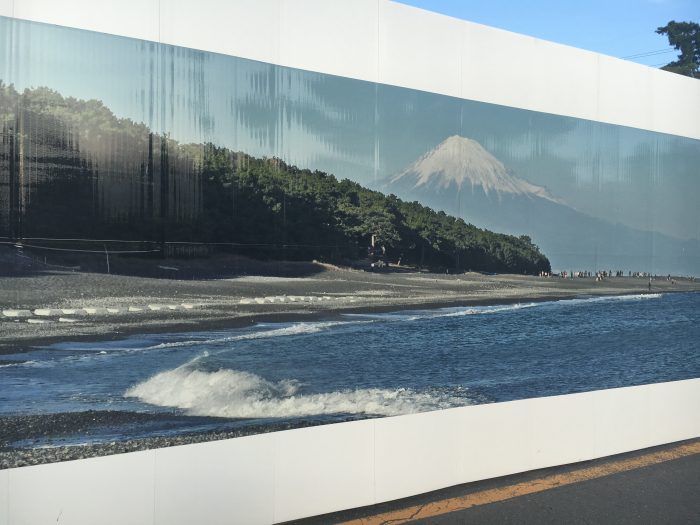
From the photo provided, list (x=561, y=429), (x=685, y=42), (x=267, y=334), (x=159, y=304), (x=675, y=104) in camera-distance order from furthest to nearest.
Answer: (x=685, y=42), (x=675, y=104), (x=561, y=429), (x=267, y=334), (x=159, y=304)

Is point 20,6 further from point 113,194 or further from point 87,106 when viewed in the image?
point 113,194

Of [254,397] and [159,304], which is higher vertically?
[159,304]

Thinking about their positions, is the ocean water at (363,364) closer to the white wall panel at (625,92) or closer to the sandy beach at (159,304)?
the sandy beach at (159,304)

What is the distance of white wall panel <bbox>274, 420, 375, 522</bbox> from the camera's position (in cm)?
439

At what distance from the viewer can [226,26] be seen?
417 cm

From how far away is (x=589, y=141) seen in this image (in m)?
6.27

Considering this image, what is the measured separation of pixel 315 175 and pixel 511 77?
2.26 m

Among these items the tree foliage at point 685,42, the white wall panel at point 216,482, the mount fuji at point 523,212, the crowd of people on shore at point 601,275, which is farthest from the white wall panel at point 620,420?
the tree foliage at point 685,42

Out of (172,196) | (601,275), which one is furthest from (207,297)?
(601,275)

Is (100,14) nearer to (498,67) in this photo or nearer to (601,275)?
(498,67)

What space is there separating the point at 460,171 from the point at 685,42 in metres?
31.9

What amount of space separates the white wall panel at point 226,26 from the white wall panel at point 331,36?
0.32ft

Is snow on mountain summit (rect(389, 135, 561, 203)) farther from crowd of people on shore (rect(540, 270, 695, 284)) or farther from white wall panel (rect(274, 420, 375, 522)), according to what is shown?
white wall panel (rect(274, 420, 375, 522))

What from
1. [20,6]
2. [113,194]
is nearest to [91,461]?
[113,194]
